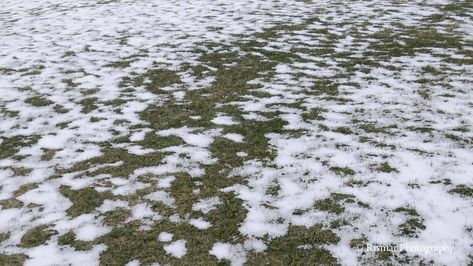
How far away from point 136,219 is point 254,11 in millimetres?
13536

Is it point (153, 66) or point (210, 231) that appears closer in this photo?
point (210, 231)

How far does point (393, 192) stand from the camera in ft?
19.1

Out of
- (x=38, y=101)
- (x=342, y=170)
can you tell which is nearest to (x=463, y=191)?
(x=342, y=170)

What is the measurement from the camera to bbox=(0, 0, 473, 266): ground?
5.16 metres

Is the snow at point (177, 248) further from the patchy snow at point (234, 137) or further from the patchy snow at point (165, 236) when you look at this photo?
the patchy snow at point (234, 137)

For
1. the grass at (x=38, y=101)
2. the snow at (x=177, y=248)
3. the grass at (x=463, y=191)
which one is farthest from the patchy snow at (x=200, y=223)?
the grass at (x=38, y=101)

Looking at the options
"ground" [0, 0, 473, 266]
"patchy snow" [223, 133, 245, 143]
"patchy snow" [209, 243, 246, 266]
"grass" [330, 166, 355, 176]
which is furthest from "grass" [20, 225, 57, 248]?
"grass" [330, 166, 355, 176]

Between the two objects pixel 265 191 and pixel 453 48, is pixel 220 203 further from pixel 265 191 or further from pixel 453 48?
pixel 453 48

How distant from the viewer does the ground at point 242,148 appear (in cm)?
516

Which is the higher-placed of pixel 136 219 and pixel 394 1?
pixel 394 1

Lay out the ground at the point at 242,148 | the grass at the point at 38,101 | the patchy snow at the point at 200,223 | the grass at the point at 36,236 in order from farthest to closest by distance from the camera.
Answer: the grass at the point at 38,101 → the patchy snow at the point at 200,223 → the grass at the point at 36,236 → the ground at the point at 242,148

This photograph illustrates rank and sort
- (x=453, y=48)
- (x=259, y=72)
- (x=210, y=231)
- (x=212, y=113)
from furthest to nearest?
(x=453, y=48) < (x=259, y=72) < (x=212, y=113) < (x=210, y=231)

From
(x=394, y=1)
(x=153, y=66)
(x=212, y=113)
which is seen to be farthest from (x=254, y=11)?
(x=212, y=113)

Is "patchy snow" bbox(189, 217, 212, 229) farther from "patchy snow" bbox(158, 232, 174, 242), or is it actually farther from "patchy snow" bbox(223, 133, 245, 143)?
"patchy snow" bbox(223, 133, 245, 143)
